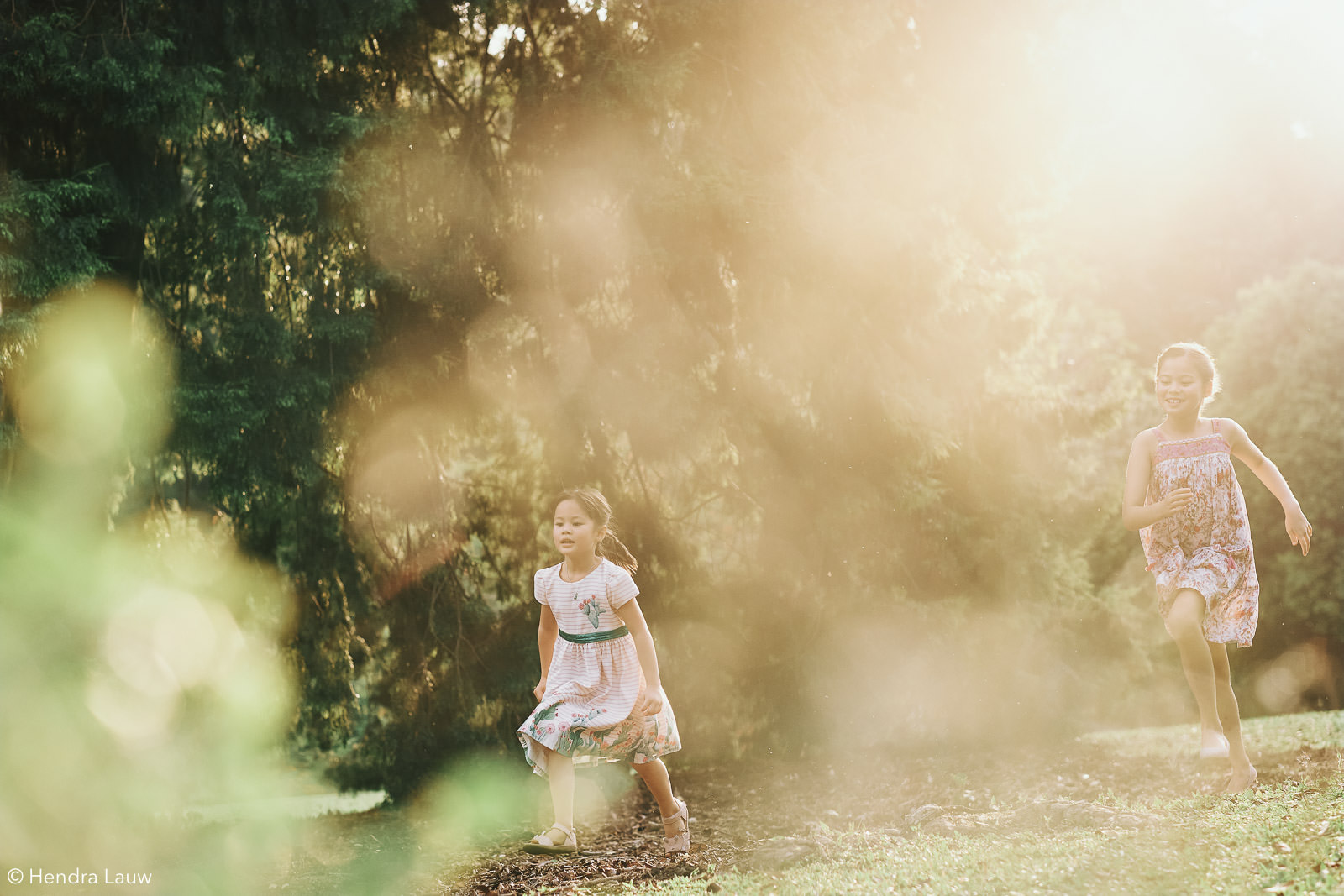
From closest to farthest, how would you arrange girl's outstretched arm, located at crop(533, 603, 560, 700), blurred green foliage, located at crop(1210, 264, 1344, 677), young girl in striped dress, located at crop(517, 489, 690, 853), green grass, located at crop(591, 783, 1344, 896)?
green grass, located at crop(591, 783, 1344, 896) → young girl in striped dress, located at crop(517, 489, 690, 853) → girl's outstretched arm, located at crop(533, 603, 560, 700) → blurred green foliage, located at crop(1210, 264, 1344, 677)

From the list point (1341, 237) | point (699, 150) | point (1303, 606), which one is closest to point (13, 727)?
point (699, 150)

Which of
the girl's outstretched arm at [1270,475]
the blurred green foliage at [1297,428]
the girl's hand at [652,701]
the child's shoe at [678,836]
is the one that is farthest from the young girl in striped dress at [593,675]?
the blurred green foliage at [1297,428]

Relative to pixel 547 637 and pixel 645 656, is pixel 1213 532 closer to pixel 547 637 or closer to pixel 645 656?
pixel 645 656

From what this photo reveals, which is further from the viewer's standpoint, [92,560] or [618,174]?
[618,174]

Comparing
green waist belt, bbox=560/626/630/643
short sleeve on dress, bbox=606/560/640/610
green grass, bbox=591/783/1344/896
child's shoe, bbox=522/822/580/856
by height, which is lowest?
green grass, bbox=591/783/1344/896

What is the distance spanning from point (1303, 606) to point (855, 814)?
1146cm

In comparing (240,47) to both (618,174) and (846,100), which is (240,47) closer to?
(618,174)

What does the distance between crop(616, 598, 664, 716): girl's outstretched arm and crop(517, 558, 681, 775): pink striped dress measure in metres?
0.04

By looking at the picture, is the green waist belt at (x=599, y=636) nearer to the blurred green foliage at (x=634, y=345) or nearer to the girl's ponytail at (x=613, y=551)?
the girl's ponytail at (x=613, y=551)

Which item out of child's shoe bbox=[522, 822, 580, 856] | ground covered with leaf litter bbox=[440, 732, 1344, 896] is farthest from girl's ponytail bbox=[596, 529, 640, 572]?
ground covered with leaf litter bbox=[440, 732, 1344, 896]

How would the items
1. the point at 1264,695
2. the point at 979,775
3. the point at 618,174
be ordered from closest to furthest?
the point at 979,775 < the point at 618,174 < the point at 1264,695

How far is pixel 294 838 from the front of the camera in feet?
27.0

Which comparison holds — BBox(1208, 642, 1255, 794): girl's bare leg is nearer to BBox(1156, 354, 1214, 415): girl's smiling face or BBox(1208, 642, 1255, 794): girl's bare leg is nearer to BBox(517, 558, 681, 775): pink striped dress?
BBox(1156, 354, 1214, 415): girl's smiling face

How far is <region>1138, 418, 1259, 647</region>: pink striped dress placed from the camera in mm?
5441
